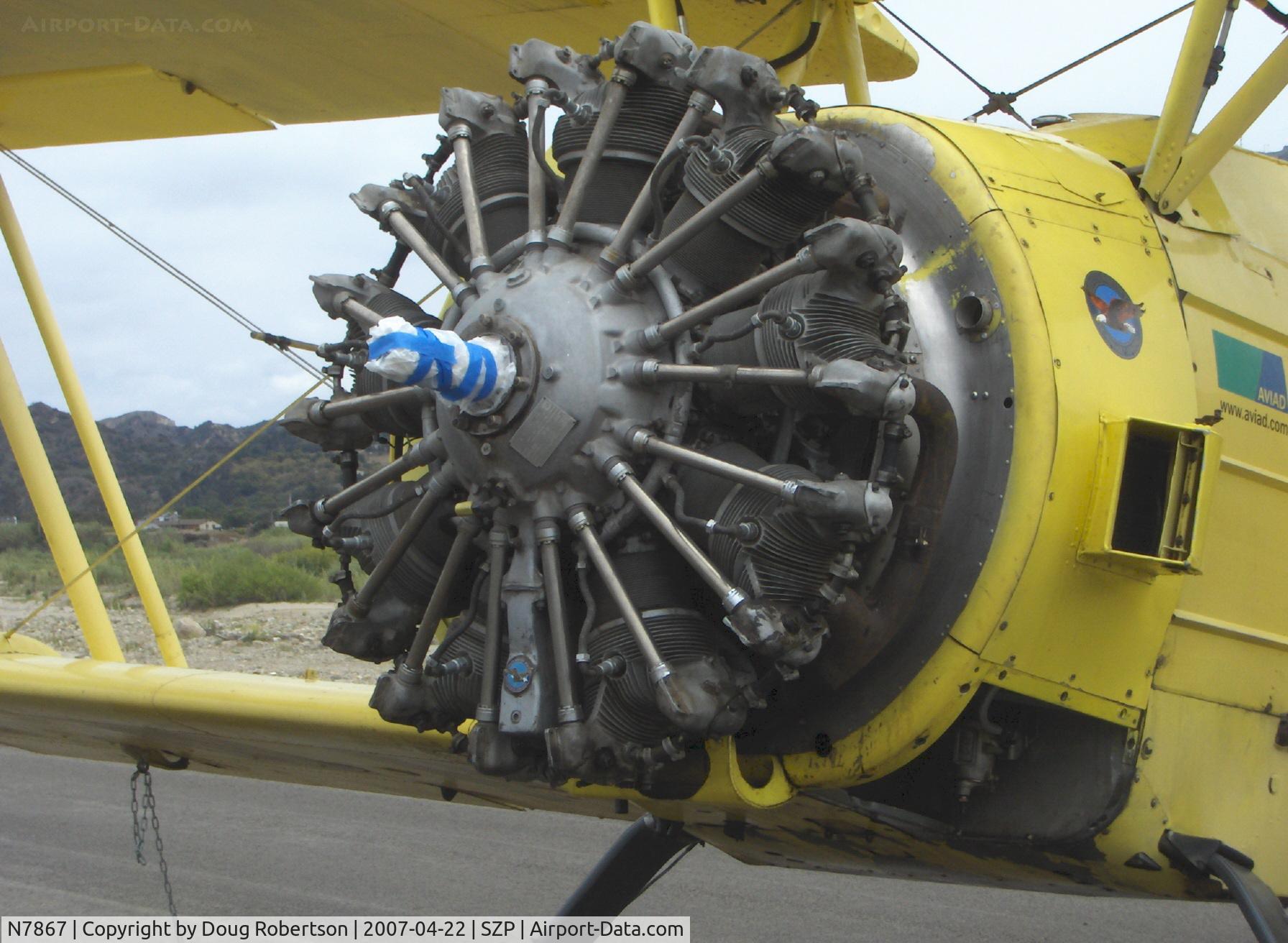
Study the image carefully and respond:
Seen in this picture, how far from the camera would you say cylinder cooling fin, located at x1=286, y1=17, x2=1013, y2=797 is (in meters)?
2.96

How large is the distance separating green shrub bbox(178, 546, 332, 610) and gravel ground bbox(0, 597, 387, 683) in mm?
283

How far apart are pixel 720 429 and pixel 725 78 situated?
0.80 m

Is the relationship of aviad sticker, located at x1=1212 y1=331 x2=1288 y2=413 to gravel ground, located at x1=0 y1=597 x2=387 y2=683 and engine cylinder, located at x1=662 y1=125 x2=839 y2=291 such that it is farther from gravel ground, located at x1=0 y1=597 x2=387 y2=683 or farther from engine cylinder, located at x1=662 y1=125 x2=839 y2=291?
gravel ground, located at x1=0 y1=597 x2=387 y2=683

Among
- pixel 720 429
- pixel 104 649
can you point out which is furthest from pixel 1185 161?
pixel 104 649

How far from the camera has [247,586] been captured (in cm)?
2400

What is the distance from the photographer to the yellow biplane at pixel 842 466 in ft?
9.99

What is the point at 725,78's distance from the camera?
3.16 metres

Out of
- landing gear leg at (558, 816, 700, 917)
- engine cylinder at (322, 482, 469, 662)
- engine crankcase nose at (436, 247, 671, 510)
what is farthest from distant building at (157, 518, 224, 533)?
engine crankcase nose at (436, 247, 671, 510)

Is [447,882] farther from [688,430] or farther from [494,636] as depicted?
[688,430]

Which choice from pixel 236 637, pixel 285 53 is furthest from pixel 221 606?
pixel 285 53

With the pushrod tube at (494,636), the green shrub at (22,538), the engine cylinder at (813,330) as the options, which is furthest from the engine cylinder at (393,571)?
the green shrub at (22,538)

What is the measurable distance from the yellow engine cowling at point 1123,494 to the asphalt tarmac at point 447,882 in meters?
3.80

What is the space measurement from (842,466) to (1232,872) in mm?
1373

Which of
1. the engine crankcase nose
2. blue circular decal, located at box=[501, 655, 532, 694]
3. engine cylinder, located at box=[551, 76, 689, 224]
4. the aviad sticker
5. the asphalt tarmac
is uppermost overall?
engine cylinder, located at box=[551, 76, 689, 224]
